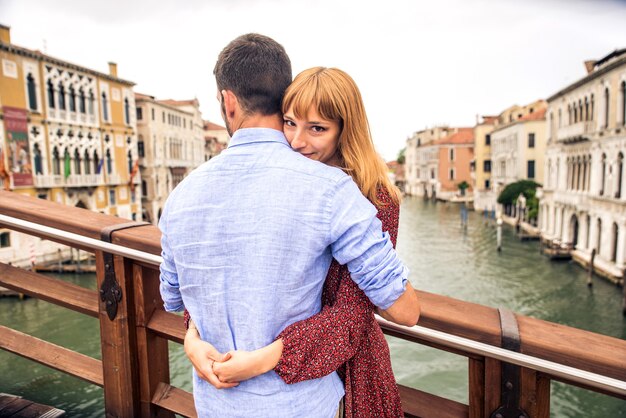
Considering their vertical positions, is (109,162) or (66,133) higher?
(66,133)

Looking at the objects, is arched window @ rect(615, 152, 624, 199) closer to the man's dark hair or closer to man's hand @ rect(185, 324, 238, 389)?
the man's dark hair

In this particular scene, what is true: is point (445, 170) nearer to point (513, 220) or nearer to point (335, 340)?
point (513, 220)

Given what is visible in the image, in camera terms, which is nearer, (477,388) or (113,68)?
(477,388)

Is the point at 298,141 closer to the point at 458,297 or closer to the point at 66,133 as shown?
the point at 458,297

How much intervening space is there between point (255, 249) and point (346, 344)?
0.27 metres

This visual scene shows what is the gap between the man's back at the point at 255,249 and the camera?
88cm

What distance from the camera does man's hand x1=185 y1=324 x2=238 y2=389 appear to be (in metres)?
0.96

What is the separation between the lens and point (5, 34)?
58.3 feet

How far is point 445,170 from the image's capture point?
5338cm

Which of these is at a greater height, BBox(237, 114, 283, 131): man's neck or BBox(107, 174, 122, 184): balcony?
BBox(237, 114, 283, 131): man's neck

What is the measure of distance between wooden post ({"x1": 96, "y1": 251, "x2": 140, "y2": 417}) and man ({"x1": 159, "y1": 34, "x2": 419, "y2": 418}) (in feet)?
2.18

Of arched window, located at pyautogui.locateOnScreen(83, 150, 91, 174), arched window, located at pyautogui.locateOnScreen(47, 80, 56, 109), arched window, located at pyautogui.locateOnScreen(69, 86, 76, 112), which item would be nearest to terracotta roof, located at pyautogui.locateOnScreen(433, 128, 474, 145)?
arched window, located at pyautogui.locateOnScreen(83, 150, 91, 174)

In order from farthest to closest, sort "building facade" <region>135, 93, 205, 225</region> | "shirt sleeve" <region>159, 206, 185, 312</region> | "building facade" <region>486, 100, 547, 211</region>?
"building facade" <region>486, 100, 547, 211</region>
"building facade" <region>135, 93, 205, 225</region>
"shirt sleeve" <region>159, 206, 185, 312</region>

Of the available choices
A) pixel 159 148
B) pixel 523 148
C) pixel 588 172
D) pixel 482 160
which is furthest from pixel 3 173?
pixel 482 160
